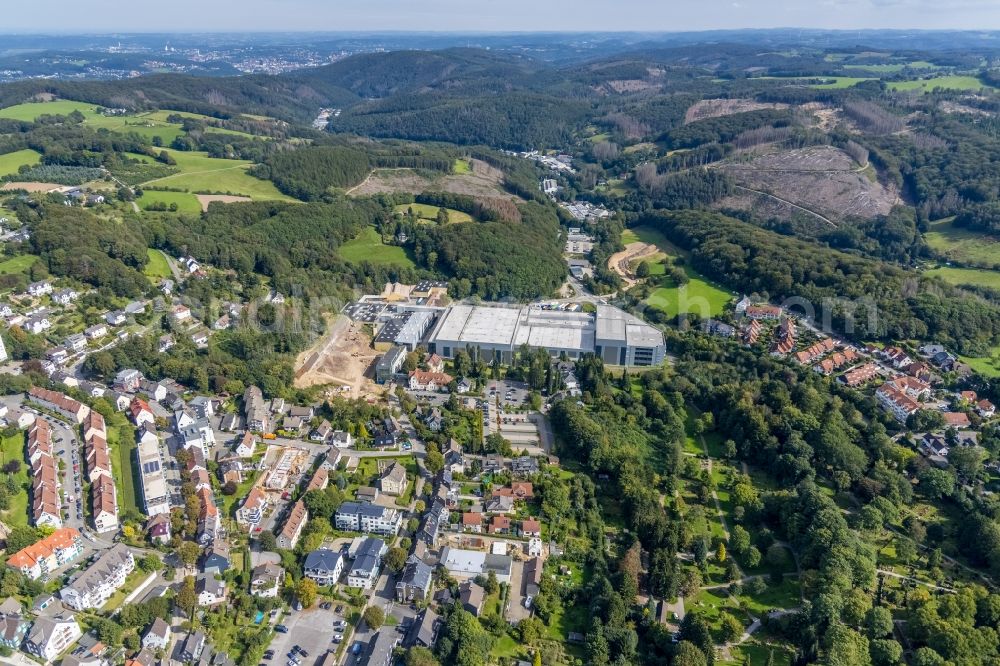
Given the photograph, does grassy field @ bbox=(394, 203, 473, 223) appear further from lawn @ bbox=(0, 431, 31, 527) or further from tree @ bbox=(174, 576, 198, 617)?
tree @ bbox=(174, 576, 198, 617)

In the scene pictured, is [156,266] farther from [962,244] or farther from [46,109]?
[962,244]

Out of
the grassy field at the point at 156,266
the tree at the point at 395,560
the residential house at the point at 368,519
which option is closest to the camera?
the tree at the point at 395,560

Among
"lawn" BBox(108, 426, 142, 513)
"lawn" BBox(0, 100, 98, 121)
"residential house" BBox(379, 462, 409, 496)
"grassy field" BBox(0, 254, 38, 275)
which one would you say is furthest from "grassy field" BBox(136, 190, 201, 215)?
"lawn" BBox(0, 100, 98, 121)

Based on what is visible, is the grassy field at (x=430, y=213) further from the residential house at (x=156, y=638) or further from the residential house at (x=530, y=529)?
the residential house at (x=156, y=638)

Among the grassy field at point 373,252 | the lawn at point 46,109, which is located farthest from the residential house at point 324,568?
the lawn at point 46,109

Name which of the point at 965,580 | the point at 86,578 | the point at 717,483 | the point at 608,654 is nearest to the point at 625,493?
the point at 717,483

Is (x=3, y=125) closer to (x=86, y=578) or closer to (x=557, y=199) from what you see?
(x=557, y=199)

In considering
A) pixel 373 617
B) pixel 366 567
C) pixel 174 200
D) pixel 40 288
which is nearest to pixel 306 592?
pixel 366 567
